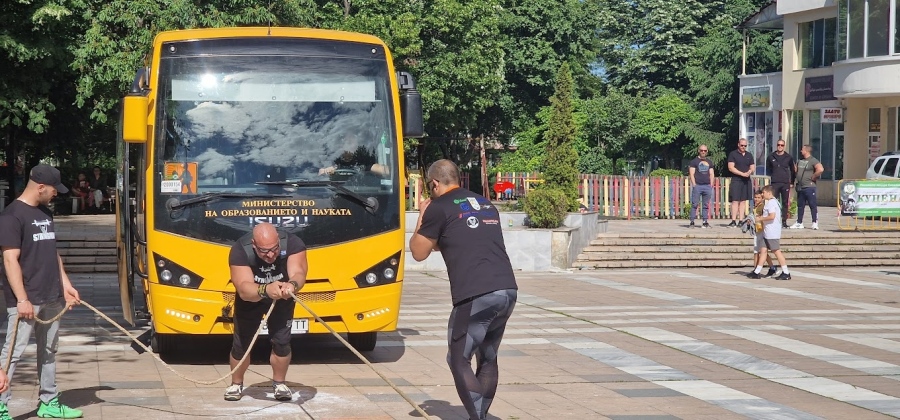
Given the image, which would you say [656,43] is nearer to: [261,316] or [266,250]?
[261,316]

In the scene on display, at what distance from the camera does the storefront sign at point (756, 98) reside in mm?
49372

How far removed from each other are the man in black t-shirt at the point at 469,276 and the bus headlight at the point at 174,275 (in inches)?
127

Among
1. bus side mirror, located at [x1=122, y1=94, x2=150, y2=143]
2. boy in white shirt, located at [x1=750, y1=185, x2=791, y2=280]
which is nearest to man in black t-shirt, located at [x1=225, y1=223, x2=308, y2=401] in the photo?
bus side mirror, located at [x1=122, y1=94, x2=150, y2=143]

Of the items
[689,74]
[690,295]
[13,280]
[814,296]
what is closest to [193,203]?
[13,280]

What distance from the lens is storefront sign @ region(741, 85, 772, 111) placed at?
4937 centimetres

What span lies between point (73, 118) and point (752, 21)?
27.7m

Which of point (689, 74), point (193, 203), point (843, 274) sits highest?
point (689, 74)

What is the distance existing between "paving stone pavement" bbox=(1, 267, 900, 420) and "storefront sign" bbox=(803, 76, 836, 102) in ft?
85.9

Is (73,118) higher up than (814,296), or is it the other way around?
(73,118)

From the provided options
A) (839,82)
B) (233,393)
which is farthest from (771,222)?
(839,82)

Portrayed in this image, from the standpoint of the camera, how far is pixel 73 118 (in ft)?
113

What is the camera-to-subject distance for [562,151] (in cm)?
2641

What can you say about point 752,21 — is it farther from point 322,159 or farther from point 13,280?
point 13,280

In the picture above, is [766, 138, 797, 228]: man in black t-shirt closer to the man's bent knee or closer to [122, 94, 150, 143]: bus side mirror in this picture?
[122, 94, 150, 143]: bus side mirror
